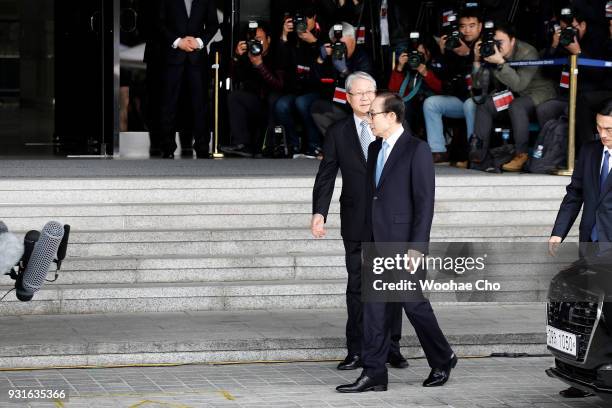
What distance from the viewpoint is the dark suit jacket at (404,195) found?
7852 millimetres

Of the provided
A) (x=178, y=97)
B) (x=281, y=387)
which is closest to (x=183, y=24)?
(x=178, y=97)

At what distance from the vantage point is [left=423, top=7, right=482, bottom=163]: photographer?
13938 millimetres

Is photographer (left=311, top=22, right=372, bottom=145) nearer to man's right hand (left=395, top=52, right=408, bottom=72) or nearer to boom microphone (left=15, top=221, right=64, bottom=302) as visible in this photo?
man's right hand (left=395, top=52, right=408, bottom=72)

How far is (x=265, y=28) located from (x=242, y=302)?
6164 millimetres

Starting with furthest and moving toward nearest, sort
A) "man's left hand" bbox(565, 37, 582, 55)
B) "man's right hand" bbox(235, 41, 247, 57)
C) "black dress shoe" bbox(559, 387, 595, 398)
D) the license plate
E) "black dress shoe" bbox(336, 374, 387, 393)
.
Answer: "man's right hand" bbox(235, 41, 247, 57) < "man's left hand" bbox(565, 37, 582, 55) < "black dress shoe" bbox(336, 374, 387, 393) < "black dress shoe" bbox(559, 387, 595, 398) < the license plate

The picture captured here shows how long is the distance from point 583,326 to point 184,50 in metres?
8.48

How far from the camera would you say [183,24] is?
14.5 m

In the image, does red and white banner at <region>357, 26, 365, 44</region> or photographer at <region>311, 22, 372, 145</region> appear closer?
photographer at <region>311, 22, 372, 145</region>

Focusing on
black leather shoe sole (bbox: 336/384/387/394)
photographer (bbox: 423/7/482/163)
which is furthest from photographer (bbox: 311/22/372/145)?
black leather shoe sole (bbox: 336/384/387/394)

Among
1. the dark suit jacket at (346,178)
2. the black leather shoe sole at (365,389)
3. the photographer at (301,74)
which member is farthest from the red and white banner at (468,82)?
the black leather shoe sole at (365,389)

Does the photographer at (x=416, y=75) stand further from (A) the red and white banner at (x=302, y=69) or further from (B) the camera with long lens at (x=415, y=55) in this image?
(A) the red and white banner at (x=302, y=69)

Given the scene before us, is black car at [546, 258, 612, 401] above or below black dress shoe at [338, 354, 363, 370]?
above

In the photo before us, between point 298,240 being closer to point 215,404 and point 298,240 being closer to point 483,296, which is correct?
point 483,296

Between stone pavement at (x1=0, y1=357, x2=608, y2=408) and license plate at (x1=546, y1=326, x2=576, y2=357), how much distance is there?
1.44 feet
